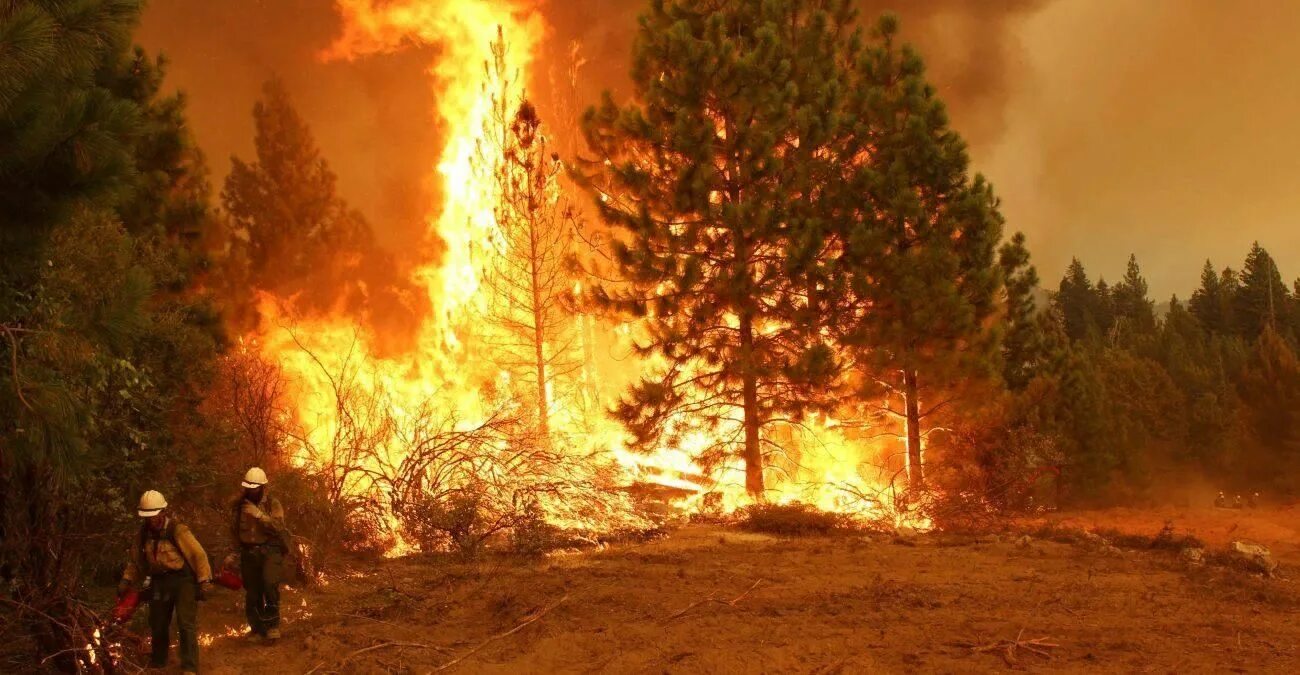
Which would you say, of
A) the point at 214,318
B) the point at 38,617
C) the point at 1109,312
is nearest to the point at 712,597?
the point at 38,617

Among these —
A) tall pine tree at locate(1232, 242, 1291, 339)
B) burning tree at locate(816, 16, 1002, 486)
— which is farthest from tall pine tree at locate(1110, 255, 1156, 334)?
burning tree at locate(816, 16, 1002, 486)

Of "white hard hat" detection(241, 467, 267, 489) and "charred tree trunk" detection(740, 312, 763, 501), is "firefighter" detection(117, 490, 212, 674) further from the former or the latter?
"charred tree trunk" detection(740, 312, 763, 501)

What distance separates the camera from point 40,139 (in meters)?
5.62

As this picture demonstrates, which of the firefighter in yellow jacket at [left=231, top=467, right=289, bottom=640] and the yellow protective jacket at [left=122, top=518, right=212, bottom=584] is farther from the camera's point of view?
the firefighter in yellow jacket at [left=231, top=467, right=289, bottom=640]

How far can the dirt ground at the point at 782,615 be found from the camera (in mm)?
7703

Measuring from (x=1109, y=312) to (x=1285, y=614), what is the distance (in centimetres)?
9243

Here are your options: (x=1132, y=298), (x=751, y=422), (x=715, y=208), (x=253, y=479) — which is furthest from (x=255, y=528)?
(x=1132, y=298)

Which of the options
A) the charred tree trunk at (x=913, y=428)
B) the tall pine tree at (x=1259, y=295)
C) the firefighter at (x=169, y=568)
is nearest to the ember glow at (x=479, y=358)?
the charred tree trunk at (x=913, y=428)

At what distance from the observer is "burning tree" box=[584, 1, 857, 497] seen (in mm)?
17438

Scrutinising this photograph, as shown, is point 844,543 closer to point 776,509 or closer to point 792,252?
point 776,509

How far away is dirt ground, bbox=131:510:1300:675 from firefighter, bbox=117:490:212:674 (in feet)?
1.76

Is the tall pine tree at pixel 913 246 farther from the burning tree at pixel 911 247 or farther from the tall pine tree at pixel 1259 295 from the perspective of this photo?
the tall pine tree at pixel 1259 295

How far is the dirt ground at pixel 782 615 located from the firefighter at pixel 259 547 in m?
0.32

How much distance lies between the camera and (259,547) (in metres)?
8.62
